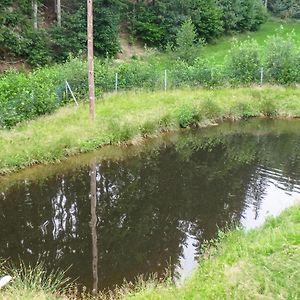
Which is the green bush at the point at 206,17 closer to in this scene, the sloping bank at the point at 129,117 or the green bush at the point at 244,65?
the green bush at the point at 244,65

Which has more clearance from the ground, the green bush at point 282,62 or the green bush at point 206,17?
the green bush at point 206,17

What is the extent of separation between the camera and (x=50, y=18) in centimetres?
3528

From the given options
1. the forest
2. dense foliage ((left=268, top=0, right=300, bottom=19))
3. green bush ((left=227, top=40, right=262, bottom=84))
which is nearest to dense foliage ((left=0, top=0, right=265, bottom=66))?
the forest

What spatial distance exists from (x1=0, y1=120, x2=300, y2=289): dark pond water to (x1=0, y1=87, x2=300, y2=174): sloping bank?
0.61 m

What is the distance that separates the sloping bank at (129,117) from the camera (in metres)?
15.6

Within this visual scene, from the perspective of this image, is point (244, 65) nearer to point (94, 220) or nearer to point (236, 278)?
point (94, 220)

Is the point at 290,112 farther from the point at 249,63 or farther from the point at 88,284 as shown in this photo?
the point at 88,284

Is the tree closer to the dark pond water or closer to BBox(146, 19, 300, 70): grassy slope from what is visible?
BBox(146, 19, 300, 70): grassy slope

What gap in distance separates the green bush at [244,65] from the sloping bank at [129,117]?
5.12 ft

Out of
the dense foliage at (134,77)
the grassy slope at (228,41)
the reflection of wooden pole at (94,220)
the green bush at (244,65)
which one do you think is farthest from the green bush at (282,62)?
the reflection of wooden pole at (94,220)

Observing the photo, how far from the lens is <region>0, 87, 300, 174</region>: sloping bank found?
1560cm

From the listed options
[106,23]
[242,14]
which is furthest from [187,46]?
[242,14]

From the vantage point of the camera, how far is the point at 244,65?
88.7ft

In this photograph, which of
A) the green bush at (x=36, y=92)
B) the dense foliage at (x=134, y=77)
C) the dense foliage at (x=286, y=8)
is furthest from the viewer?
the dense foliage at (x=286, y=8)
